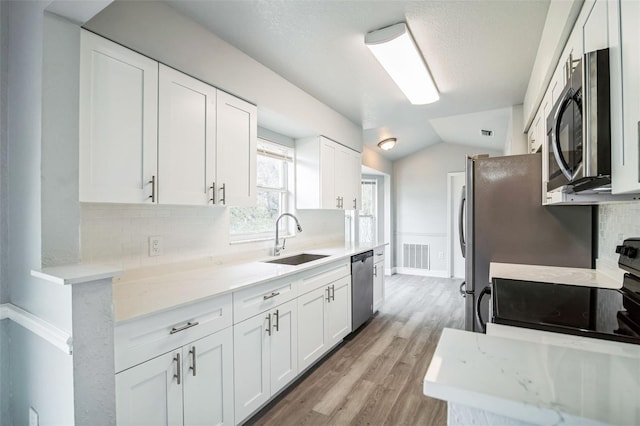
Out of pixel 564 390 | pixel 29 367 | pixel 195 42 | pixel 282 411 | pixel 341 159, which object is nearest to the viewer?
pixel 564 390

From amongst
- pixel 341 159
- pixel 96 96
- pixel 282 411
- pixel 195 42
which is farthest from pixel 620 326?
pixel 341 159

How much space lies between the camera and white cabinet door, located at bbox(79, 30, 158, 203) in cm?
140

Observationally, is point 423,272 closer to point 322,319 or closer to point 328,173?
point 328,173

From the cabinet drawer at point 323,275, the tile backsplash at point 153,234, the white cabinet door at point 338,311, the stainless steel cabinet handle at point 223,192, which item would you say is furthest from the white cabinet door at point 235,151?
the white cabinet door at point 338,311

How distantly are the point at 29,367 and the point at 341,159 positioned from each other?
3.08 meters

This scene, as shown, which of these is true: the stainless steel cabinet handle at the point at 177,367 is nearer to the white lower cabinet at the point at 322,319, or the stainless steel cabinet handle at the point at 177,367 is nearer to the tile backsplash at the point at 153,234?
the tile backsplash at the point at 153,234

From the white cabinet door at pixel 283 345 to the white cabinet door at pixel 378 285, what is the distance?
5.77ft

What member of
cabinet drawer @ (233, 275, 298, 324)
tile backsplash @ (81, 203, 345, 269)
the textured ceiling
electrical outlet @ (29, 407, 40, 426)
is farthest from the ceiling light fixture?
electrical outlet @ (29, 407, 40, 426)

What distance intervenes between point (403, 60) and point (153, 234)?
6.76 feet

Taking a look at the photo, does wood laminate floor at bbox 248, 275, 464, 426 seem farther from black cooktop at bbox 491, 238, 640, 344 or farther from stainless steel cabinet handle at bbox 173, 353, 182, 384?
black cooktop at bbox 491, 238, 640, 344

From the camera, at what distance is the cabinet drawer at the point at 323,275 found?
2396mm

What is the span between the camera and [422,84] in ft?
8.71

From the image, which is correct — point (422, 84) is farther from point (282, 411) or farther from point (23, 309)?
point (23, 309)

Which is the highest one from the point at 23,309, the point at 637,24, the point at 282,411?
the point at 637,24
